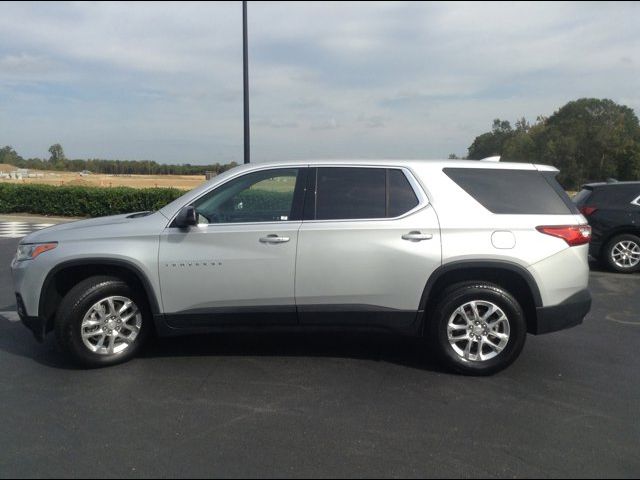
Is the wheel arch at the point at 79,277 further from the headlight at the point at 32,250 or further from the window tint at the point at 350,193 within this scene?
the window tint at the point at 350,193

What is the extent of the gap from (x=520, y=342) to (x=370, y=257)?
1.39 m

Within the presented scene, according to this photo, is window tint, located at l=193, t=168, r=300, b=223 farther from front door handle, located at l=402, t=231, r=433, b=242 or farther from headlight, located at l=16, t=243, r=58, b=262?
headlight, located at l=16, t=243, r=58, b=262

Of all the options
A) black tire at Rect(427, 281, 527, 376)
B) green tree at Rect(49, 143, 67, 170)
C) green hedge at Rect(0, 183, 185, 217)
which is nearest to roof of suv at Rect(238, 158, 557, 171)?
black tire at Rect(427, 281, 527, 376)

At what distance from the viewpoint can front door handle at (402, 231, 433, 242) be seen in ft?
14.6

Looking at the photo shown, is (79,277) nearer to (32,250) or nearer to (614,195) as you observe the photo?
(32,250)

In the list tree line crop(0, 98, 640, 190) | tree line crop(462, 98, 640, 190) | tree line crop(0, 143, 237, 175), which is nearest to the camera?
tree line crop(0, 98, 640, 190)

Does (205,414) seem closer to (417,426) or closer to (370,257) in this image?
(417,426)

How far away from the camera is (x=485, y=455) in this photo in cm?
328

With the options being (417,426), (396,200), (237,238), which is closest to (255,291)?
(237,238)

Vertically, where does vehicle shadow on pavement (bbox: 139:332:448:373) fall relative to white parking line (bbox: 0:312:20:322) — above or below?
below

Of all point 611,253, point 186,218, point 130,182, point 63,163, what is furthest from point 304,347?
point 63,163

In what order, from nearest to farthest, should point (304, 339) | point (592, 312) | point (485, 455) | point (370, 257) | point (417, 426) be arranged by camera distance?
point (485, 455)
point (417, 426)
point (370, 257)
point (304, 339)
point (592, 312)

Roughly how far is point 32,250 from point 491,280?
378 centimetres

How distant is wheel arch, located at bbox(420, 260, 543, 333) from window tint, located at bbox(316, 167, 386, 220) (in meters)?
0.70
